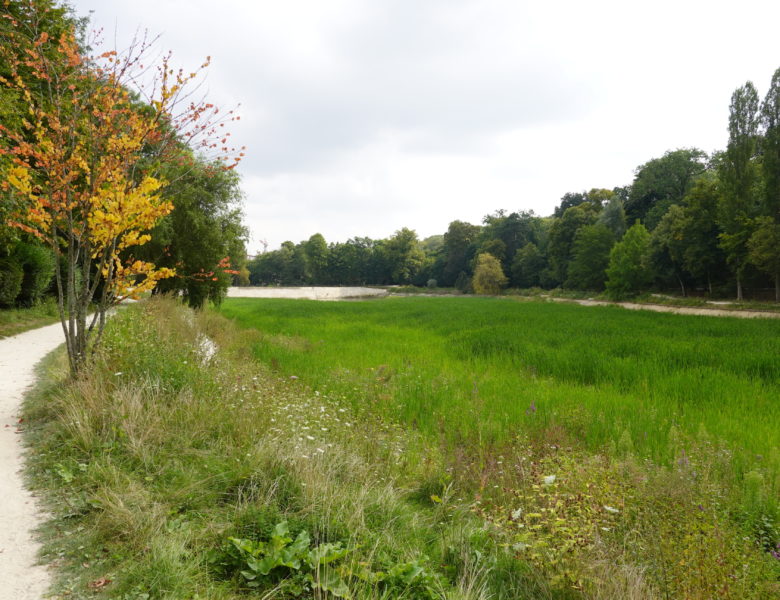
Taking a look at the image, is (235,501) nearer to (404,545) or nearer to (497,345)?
(404,545)

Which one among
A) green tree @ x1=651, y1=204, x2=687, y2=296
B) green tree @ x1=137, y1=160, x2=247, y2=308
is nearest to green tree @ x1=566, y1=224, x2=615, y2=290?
green tree @ x1=651, y1=204, x2=687, y2=296

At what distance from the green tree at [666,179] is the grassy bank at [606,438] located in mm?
50179

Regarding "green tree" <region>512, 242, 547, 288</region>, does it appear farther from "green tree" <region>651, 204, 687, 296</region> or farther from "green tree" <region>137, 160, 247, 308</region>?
"green tree" <region>137, 160, 247, 308</region>

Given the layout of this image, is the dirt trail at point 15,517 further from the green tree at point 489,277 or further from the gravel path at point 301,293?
the green tree at point 489,277

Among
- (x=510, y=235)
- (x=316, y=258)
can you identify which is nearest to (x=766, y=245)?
(x=510, y=235)

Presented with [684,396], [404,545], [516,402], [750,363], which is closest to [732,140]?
[750,363]

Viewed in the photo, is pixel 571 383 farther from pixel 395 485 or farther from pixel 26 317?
pixel 26 317

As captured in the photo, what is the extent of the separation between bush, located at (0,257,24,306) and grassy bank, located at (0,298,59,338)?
576 mm

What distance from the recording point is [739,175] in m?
31.3

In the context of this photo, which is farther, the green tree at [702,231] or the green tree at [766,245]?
the green tree at [702,231]

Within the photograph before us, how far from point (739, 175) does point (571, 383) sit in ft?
113

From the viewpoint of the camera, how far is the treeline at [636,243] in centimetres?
3100

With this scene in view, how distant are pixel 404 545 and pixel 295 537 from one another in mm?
752

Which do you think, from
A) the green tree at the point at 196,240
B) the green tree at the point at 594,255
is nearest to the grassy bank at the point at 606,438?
the green tree at the point at 196,240
